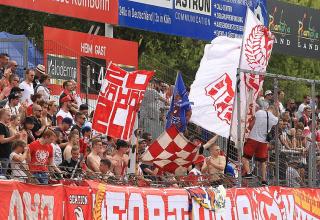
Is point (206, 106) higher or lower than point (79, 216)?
higher

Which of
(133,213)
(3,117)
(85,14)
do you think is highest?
(85,14)

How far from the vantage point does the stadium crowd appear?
15.3 metres

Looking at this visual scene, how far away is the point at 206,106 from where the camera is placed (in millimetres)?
18562

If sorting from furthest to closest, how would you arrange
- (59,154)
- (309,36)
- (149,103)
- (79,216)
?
(309,36) < (149,103) < (59,154) < (79,216)

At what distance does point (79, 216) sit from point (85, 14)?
36.5ft

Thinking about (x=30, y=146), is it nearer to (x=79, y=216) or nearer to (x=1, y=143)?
(x=1, y=143)

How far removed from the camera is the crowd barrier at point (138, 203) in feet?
43.5

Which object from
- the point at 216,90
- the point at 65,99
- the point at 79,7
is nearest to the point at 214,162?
the point at 216,90

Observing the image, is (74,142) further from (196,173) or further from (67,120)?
(196,173)

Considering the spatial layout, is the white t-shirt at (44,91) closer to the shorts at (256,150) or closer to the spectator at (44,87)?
the spectator at (44,87)

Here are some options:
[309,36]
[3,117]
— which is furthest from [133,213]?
[309,36]

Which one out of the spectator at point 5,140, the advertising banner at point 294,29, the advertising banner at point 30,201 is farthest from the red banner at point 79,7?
the advertising banner at point 30,201

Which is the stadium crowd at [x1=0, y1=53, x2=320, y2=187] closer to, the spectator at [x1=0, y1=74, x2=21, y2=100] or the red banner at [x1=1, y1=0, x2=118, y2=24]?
the spectator at [x1=0, y1=74, x2=21, y2=100]

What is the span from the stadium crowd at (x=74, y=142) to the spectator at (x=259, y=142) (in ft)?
0.09
